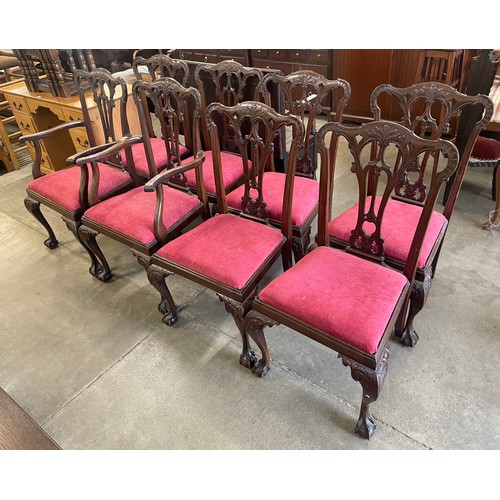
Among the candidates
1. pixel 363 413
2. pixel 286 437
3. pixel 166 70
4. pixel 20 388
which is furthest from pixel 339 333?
pixel 166 70

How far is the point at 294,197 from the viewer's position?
6.58 feet

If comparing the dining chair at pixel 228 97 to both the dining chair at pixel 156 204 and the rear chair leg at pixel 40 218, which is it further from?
the rear chair leg at pixel 40 218

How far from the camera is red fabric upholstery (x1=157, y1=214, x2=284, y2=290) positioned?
162cm

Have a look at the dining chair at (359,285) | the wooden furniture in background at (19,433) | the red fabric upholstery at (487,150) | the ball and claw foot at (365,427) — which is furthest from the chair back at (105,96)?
the red fabric upholstery at (487,150)

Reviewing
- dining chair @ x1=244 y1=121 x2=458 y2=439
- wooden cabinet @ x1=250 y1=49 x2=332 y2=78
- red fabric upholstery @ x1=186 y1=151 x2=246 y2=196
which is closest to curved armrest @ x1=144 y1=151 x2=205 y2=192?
red fabric upholstery @ x1=186 y1=151 x2=246 y2=196

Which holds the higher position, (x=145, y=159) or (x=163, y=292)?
(x=145, y=159)

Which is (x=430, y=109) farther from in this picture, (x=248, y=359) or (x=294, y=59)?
(x=294, y=59)

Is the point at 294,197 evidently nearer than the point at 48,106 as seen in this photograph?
Yes

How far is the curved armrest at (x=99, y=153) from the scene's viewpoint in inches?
81.0

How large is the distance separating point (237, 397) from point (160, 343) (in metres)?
0.51

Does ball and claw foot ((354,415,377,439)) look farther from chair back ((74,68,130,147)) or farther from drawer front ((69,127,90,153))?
drawer front ((69,127,90,153))

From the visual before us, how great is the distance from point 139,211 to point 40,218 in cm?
93

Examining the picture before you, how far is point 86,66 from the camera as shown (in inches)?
122

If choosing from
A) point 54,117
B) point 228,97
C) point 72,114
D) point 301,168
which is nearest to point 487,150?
point 301,168
